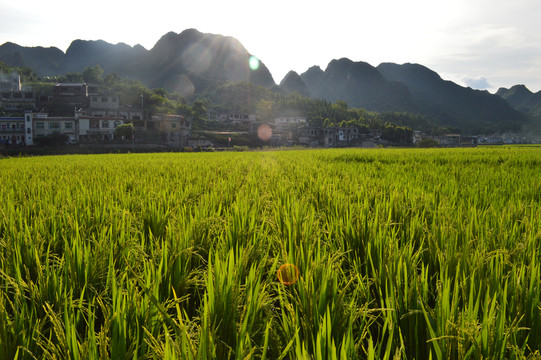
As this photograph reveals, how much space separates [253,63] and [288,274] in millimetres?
159326

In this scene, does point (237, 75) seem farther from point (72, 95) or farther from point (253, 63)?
point (72, 95)

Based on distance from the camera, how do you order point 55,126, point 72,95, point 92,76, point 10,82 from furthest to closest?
point 92,76, point 10,82, point 72,95, point 55,126

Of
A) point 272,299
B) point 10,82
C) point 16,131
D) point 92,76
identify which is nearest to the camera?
point 272,299

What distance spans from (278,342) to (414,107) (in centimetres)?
17779

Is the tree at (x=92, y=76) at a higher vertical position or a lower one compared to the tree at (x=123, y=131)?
higher

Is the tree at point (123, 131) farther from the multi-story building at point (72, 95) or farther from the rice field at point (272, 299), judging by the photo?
the rice field at point (272, 299)

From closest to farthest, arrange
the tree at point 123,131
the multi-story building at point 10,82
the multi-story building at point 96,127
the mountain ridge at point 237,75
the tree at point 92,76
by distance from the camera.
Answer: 1. the tree at point 123,131
2. the multi-story building at point 96,127
3. the multi-story building at point 10,82
4. the tree at point 92,76
5. the mountain ridge at point 237,75

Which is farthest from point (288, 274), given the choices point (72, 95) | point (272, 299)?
point (72, 95)

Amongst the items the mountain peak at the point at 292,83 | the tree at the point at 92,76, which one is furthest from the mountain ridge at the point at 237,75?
the tree at the point at 92,76

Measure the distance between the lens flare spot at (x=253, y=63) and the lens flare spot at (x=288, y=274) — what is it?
503ft

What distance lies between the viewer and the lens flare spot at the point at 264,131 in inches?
2292

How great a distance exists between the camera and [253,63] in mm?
150875

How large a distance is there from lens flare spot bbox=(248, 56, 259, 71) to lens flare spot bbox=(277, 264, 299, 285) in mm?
153410

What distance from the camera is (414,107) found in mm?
159875
